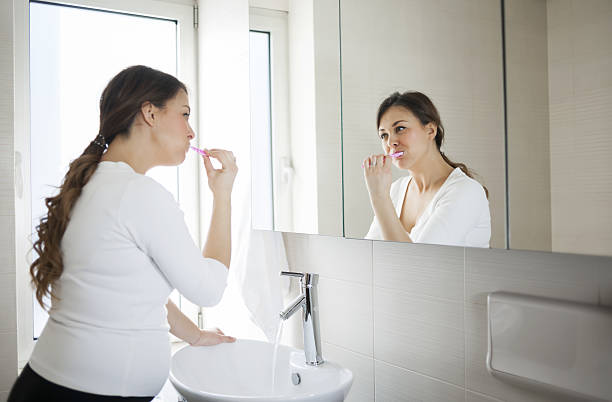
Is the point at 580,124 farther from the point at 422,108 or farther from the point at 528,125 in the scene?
the point at 422,108

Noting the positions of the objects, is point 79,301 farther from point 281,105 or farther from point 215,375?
point 281,105

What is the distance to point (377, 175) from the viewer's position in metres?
1.02

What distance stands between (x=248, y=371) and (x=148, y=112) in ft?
2.47

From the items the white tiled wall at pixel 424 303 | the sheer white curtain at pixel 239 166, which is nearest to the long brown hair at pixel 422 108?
the white tiled wall at pixel 424 303

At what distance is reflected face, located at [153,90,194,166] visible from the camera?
3.93 ft

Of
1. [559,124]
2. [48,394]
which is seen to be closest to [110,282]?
[48,394]

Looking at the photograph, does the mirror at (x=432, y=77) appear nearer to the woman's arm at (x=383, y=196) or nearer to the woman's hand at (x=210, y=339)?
the woman's arm at (x=383, y=196)

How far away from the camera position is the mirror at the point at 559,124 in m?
0.65

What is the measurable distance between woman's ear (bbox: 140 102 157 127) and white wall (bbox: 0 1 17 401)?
2.20 ft

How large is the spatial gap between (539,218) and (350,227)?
0.45 meters

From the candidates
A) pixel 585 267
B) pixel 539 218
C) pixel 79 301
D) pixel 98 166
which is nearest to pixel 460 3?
pixel 539 218

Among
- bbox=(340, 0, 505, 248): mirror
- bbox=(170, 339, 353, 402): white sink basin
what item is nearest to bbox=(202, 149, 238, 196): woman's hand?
bbox=(340, 0, 505, 248): mirror

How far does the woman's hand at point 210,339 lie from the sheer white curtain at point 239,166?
0.55 feet

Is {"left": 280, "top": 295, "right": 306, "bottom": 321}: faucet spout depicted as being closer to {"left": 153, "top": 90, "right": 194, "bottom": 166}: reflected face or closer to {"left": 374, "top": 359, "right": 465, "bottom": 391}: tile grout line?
{"left": 374, "top": 359, "right": 465, "bottom": 391}: tile grout line
